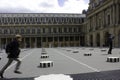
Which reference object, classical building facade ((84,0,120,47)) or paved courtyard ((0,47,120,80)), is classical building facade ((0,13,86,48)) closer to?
classical building facade ((84,0,120,47))

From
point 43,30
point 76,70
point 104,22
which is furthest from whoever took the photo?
point 43,30

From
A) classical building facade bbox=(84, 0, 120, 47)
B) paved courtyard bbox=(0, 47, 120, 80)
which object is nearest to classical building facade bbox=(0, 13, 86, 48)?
classical building facade bbox=(84, 0, 120, 47)

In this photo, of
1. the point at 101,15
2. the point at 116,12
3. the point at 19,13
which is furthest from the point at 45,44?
the point at 116,12

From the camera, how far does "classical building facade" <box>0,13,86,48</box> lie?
151m

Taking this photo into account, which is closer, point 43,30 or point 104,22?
point 104,22

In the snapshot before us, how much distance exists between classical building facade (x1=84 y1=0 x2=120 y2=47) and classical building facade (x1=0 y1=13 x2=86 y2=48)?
36.7 m

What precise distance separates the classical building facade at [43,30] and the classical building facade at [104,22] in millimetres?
36729

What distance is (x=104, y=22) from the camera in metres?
90.5

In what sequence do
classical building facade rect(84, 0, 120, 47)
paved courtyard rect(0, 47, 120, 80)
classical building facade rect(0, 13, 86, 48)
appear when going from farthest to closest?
classical building facade rect(0, 13, 86, 48), classical building facade rect(84, 0, 120, 47), paved courtyard rect(0, 47, 120, 80)

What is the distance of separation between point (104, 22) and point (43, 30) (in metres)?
65.8

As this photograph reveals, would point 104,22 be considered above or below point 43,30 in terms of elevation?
below

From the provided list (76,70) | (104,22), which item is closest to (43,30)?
(104,22)

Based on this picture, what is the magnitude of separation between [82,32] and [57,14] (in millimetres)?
18837

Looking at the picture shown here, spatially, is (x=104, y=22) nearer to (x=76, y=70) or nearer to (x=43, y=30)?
(x=43, y=30)
